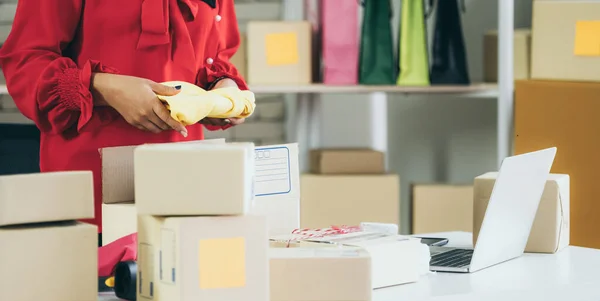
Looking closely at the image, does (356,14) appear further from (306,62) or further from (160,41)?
(160,41)

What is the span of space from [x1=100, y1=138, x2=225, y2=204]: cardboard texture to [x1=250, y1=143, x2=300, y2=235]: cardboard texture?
0.17m

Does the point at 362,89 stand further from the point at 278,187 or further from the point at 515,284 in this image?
the point at 515,284

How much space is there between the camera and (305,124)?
12.2 ft

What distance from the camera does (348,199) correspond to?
3.41m

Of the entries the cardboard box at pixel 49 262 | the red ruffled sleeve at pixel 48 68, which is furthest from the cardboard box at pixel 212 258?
the red ruffled sleeve at pixel 48 68

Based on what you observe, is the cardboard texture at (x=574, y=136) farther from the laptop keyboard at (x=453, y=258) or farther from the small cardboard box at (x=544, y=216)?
the laptop keyboard at (x=453, y=258)

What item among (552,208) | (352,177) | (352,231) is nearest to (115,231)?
(352,231)

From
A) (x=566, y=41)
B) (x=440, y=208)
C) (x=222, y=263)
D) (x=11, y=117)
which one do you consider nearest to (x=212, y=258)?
(x=222, y=263)

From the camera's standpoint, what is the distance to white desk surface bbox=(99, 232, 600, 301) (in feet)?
4.94

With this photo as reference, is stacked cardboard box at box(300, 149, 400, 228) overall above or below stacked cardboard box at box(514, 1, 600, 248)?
below

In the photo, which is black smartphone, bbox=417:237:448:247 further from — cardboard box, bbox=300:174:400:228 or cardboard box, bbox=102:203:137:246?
cardboard box, bbox=300:174:400:228

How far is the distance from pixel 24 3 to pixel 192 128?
0.48 meters

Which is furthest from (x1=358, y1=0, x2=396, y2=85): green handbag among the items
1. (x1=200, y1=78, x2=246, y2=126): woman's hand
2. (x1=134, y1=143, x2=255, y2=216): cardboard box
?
(x1=134, y1=143, x2=255, y2=216): cardboard box

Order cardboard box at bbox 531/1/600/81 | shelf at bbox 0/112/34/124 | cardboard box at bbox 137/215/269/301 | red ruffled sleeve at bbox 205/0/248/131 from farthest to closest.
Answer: shelf at bbox 0/112/34/124 → cardboard box at bbox 531/1/600/81 → red ruffled sleeve at bbox 205/0/248/131 → cardboard box at bbox 137/215/269/301
